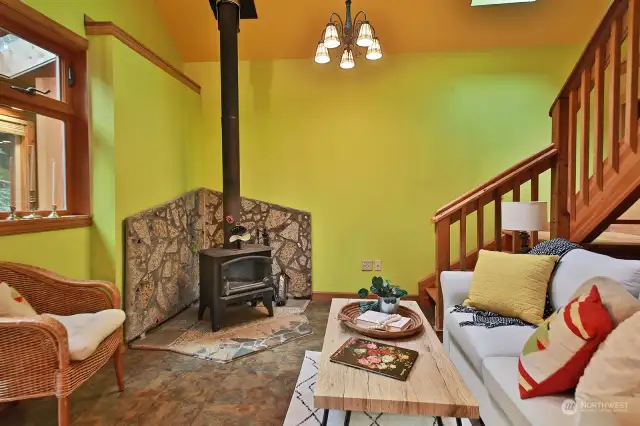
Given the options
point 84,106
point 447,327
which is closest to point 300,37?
point 84,106

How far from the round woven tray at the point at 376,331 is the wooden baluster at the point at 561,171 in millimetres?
1549

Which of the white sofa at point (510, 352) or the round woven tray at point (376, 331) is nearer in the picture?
the white sofa at point (510, 352)

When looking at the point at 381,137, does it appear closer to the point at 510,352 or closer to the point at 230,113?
the point at 230,113

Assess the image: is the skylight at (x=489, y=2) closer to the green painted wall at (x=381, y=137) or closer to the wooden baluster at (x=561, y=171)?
the green painted wall at (x=381, y=137)

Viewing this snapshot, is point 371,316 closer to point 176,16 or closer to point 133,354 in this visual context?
point 133,354

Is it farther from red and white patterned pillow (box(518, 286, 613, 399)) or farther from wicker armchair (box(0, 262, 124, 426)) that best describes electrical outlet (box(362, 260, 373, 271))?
wicker armchair (box(0, 262, 124, 426))

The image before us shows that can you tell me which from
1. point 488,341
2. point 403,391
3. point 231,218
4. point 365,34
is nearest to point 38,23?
point 231,218

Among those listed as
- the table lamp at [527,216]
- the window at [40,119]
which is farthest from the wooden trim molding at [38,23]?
the table lamp at [527,216]

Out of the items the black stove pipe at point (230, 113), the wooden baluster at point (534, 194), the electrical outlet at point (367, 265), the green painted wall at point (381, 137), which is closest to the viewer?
the wooden baluster at point (534, 194)

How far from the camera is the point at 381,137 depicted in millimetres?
3904

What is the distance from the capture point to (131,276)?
9.12 feet

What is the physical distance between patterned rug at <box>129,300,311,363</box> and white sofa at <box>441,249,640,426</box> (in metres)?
1.37

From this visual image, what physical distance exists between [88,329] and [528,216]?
2.82 metres

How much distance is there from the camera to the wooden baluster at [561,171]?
9.04 ft
